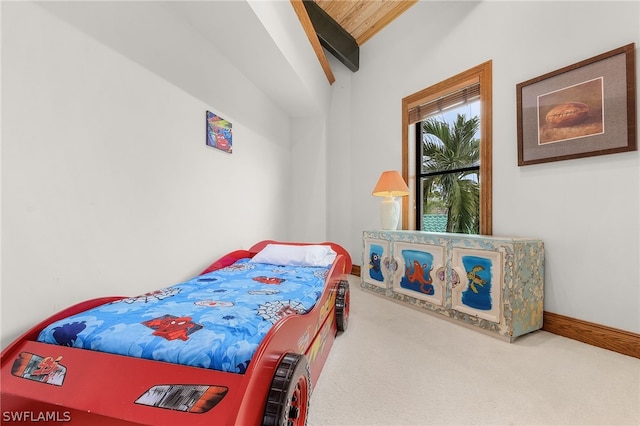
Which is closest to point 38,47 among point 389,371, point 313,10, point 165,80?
point 165,80

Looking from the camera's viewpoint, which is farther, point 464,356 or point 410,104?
point 410,104

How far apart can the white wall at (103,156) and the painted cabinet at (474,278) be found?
1.70m

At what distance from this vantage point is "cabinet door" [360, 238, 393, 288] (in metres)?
2.74

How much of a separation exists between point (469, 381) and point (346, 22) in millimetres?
3866

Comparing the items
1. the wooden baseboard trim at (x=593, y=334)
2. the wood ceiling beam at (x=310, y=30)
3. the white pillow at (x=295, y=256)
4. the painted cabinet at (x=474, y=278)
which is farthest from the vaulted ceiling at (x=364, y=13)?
the wooden baseboard trim at (x=593, y=334)

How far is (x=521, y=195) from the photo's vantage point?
7.06 ft

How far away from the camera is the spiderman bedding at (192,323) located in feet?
2.52

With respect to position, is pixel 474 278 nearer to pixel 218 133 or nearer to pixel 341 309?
pixel 341 309

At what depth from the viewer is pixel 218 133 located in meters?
2.22

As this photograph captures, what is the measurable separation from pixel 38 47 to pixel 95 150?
44 cm

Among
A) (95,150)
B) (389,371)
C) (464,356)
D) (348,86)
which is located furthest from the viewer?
(348,86)

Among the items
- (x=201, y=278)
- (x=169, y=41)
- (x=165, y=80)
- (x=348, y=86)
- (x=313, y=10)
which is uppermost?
(x=313, y=10)

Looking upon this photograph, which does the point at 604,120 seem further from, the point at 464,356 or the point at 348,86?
the point at 348,86

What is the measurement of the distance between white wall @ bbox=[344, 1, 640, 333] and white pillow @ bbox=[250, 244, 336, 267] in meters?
Result: 1.52
